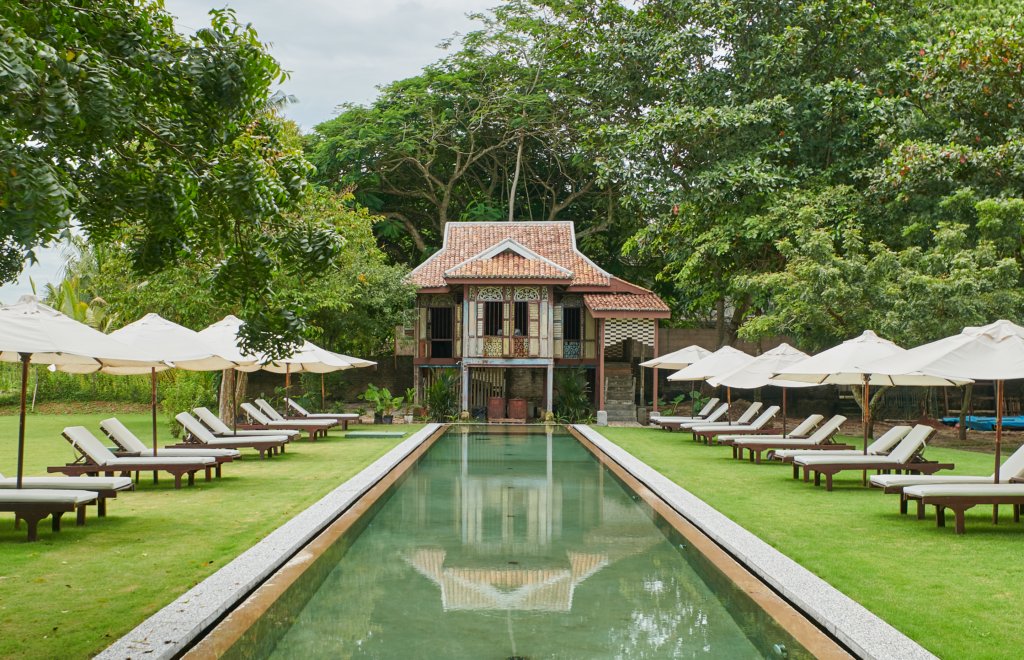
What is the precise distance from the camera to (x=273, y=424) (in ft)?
60.0

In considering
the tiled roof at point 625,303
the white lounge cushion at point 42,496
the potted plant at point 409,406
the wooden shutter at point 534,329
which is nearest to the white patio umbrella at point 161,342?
the white lounge cushion at point 42,496

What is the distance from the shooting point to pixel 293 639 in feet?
A: 16.9

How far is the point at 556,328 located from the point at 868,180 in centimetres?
991

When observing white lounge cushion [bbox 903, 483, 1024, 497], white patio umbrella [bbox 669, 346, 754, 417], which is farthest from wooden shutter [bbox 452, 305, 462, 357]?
white lounge cushion [bbox 903, 483, 1024, 497]

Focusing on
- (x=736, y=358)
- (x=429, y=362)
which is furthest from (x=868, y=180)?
(x=429, y=362)

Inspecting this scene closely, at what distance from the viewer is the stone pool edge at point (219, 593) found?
15.0 feet

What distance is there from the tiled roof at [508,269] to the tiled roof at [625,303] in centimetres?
154

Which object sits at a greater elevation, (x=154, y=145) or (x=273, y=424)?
(x=154, y=145)

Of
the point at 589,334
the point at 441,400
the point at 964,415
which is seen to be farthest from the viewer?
the point at 589,334

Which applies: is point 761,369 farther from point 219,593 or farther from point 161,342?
point 219,593

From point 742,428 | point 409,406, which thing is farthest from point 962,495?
point 409,406

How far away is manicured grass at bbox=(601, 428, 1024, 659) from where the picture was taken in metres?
5.11

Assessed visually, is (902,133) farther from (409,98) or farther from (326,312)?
(409,98)

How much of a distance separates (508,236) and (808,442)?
673 inches
